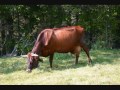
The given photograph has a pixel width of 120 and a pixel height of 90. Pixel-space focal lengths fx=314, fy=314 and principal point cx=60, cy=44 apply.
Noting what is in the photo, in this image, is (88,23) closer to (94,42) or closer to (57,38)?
(94,42)

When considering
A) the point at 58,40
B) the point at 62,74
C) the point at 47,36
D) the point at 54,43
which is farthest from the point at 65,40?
the point at 62,74

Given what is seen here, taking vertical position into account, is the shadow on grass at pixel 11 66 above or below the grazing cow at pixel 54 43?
below

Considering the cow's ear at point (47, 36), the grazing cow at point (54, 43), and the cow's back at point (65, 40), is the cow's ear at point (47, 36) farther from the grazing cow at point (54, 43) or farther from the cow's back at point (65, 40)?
the cow's back at point (65, 40)

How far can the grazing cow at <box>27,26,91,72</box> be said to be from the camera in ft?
31.7

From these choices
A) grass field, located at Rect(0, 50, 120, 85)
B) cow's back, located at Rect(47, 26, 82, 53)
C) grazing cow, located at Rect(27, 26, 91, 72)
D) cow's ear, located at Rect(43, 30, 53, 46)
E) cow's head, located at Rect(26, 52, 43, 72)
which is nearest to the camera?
grass field, located at Rect(0, 50, 120, 85)

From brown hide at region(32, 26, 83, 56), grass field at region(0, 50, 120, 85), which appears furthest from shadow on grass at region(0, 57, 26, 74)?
brown hide at region(32, 26, 83, 56)

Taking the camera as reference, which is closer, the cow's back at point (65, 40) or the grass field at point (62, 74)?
the grass field at point (62, 74)

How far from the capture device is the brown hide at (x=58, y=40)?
10.0 meters

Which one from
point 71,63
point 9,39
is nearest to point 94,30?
point 9,39

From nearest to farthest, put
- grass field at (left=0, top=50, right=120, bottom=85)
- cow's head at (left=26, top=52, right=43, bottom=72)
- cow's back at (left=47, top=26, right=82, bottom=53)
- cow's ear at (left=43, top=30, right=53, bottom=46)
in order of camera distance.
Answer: grass field at (left=0, top=50, right=120, bottom=85), cow's head at (left=26, top=52, right=43, bottom=72), cow's ear at (left=43, top=30, right=53, bottom=46), cow's back at (left=47, top=26, right=82, bottom=53)

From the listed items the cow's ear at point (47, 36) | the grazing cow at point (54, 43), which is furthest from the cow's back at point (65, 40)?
the cow's ear at point (47, 36)

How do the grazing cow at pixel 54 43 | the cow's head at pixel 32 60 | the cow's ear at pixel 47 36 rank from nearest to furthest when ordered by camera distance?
the cow's head at pixel 32 60, the grazing cow at pixel 54 43, the cow's ear at pixel 47 36

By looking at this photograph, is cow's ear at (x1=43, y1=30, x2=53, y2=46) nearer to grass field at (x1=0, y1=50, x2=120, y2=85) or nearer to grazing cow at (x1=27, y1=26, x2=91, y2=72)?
grazing cow at (x1=27, y1=26, x2=91, y2=72)

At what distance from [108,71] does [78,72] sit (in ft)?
2.73
